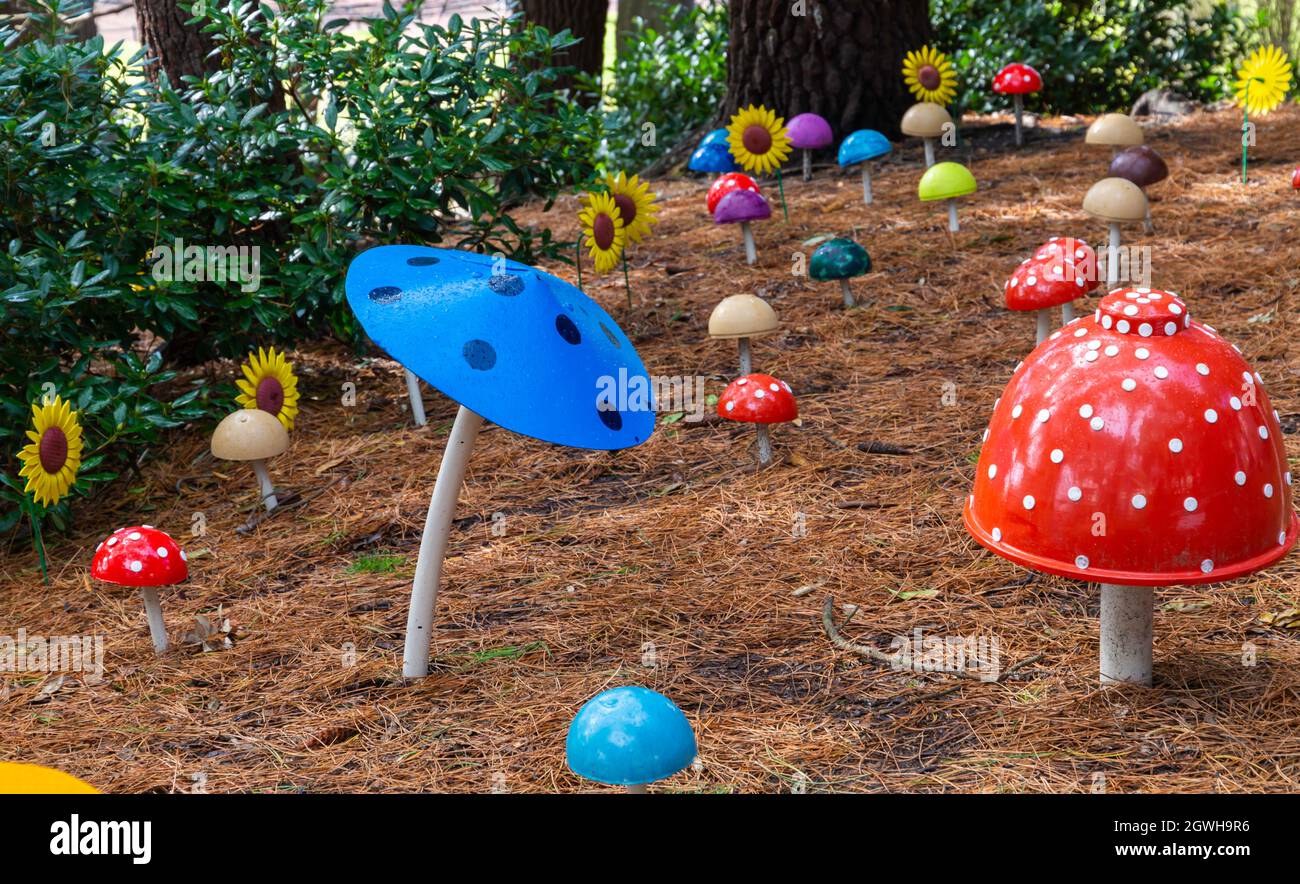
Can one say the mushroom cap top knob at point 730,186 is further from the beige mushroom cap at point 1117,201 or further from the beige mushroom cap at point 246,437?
the beige mushroom cap at point 246,437

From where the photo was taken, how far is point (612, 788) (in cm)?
310

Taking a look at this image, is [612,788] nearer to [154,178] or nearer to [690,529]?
[690,529]

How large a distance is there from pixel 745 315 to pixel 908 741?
2.49m

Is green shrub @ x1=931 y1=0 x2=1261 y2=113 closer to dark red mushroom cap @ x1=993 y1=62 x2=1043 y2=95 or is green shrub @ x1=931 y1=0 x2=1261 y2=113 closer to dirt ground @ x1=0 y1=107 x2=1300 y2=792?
dark red mushroom cap @ x1=993 y1=62 x2=1043 y2=95

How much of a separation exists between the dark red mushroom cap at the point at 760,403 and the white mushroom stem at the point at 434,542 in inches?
55.9

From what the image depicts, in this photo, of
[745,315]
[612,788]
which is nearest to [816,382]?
[745,315]

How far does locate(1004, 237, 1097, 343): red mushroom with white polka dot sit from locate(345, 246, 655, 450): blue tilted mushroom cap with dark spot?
80.0 inches

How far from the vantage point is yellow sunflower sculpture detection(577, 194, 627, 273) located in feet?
19.7

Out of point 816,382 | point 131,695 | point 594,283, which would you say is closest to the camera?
point 131,695

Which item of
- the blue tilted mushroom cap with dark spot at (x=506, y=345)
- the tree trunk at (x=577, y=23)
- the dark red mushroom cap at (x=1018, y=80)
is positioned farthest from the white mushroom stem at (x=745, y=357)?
the tree trunk at (x=577, y=23)

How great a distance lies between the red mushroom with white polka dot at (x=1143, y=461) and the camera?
2.85 metres

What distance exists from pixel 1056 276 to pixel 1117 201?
3.78 feet

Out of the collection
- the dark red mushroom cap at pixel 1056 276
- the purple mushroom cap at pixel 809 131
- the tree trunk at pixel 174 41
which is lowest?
the dark red mushroom cap at pixel 1056 276

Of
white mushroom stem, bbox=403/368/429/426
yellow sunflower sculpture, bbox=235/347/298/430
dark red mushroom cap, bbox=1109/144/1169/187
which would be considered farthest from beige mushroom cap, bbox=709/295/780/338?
dark red mushroom cap, bbox=1109/144/1169/187
